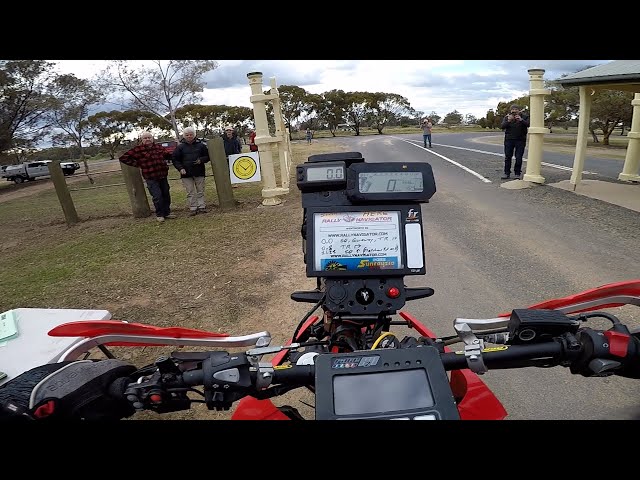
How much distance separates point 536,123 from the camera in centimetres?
1084

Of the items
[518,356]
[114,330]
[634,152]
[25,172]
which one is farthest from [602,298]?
[25,172]

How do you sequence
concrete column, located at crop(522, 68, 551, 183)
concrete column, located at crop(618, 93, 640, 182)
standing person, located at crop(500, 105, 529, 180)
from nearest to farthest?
1. concrete column, located at crop(522, 68, 551, 183)
2. concrete column, located at crop(618, 93, 640, 182)
3. standing person, located at crop(500, 105, 529, 180)

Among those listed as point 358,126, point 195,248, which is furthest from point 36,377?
point 358,126

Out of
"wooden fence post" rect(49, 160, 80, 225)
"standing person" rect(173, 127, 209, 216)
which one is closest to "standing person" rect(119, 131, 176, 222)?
"standing person" rect(173, 127, 209, 216)

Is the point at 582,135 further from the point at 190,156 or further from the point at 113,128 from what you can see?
the point at 113,128

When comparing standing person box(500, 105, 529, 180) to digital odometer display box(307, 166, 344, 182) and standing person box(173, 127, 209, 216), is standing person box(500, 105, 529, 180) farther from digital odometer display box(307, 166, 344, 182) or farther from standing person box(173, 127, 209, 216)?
digital odometer display box(307, 166, 344, 182)

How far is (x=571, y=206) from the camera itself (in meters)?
8.58

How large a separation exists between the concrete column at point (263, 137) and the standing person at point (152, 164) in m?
2.32

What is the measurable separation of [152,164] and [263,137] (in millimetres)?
2680

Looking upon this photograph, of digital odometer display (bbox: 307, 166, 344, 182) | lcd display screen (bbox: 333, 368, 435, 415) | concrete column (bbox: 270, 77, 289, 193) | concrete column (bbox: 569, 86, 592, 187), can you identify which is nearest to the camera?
lcd display screen (bbox: 333, 368, 435, 415)

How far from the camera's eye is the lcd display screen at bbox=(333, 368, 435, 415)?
1.05 metres

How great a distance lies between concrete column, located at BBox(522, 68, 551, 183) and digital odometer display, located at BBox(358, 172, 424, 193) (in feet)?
33.2

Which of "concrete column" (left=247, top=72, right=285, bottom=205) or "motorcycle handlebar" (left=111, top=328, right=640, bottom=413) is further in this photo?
"concrete column" (left=247, top=72, right=285, bottom=205)

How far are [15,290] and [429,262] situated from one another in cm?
652
